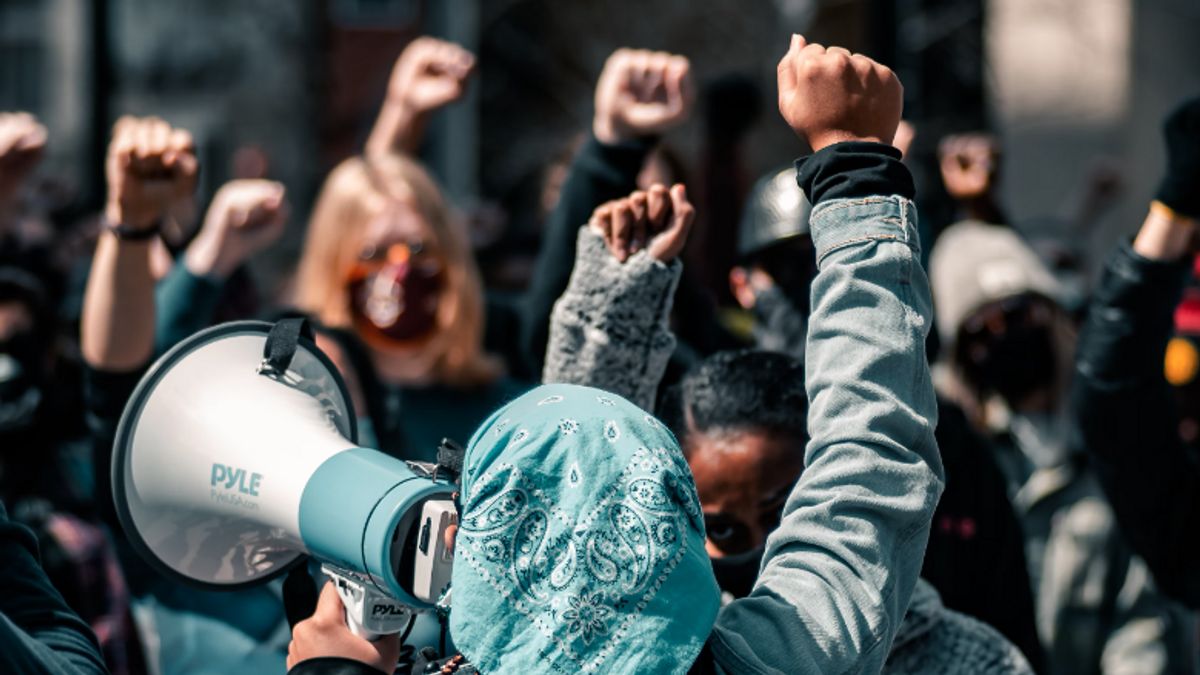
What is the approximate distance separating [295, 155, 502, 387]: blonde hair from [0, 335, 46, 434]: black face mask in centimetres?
64

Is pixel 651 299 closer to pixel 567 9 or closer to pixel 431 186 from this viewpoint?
pixel 431 186

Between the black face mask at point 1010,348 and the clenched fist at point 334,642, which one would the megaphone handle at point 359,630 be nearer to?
the clenched fist at point 334,642

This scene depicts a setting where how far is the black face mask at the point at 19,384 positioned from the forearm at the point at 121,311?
1.20 metres

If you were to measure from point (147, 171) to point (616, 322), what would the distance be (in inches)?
35.9

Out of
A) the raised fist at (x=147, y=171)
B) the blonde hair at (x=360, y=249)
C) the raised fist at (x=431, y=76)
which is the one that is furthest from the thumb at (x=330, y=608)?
the raised fist at (x=431, y=76)

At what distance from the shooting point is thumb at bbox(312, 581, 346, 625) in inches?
63.0

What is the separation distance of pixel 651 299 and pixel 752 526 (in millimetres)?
327

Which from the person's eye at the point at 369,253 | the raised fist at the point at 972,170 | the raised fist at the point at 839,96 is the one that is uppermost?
the raised fist at the point at 839,96

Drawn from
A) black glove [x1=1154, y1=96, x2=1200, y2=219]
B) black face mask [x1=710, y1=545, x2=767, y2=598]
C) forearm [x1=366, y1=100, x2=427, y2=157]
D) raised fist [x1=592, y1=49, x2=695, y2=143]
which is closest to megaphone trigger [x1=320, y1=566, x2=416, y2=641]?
black face mask [x1=710, y1=545, x2=767, y2=598]

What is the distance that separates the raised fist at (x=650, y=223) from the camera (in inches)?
82.7

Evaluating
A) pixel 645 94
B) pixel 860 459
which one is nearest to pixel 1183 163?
pixel 645 94

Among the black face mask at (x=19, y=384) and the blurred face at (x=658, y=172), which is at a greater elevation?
the blurred face at (x=658, y=172)

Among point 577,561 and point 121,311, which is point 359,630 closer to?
point 577,561

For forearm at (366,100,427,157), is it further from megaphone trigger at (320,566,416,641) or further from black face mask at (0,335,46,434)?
megaphone trigger at (320,566,416,641)
